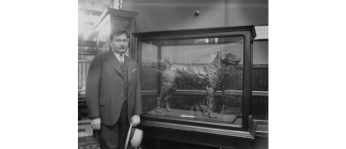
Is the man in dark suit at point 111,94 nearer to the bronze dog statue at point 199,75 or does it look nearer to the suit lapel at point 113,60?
the suit lapel at point 113,60

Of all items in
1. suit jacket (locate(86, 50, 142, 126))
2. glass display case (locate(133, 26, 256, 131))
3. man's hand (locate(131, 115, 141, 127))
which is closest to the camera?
suit jacket (locate(86, 50, 142, 126))

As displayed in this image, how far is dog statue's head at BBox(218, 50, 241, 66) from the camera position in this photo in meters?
1.51

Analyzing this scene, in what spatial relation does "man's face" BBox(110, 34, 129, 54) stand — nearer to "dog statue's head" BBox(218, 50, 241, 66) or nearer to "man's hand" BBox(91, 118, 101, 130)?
"man's hand" BBox(91, 118, 101, 130)

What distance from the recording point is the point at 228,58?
154 cm

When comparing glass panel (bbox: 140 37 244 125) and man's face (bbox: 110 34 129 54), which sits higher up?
man's face (bbox: 110 34 129 54)

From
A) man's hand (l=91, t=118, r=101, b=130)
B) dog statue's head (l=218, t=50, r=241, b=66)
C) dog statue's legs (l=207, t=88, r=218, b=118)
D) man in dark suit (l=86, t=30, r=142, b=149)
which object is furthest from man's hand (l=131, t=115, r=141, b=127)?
dog statue's head (l=218, t=50, r=241, b=66)

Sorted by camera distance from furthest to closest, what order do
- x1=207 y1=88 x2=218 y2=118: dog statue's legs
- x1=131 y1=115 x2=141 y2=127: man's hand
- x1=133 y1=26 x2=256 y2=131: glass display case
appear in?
x1=207 y1=88 x2=218 y2=118: dog statue's legs → x1=133 y1=26 x2=256 y2=131: glass display case → x1=131 y1=115 x2=141 y2=127: man's hand

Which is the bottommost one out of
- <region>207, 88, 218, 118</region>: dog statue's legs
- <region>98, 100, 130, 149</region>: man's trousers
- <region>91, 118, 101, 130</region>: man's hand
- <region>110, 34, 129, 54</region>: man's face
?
<region>98, 100, 130, 149</region>: man's trousers

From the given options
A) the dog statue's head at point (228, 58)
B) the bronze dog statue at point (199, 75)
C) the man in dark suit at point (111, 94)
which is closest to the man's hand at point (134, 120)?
the man in dark suit at point (111, 94)

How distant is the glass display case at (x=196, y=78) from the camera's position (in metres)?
1.47

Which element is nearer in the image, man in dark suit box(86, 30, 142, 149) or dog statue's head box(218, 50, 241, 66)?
man in dark suit box(86, 30, 142, 149)
